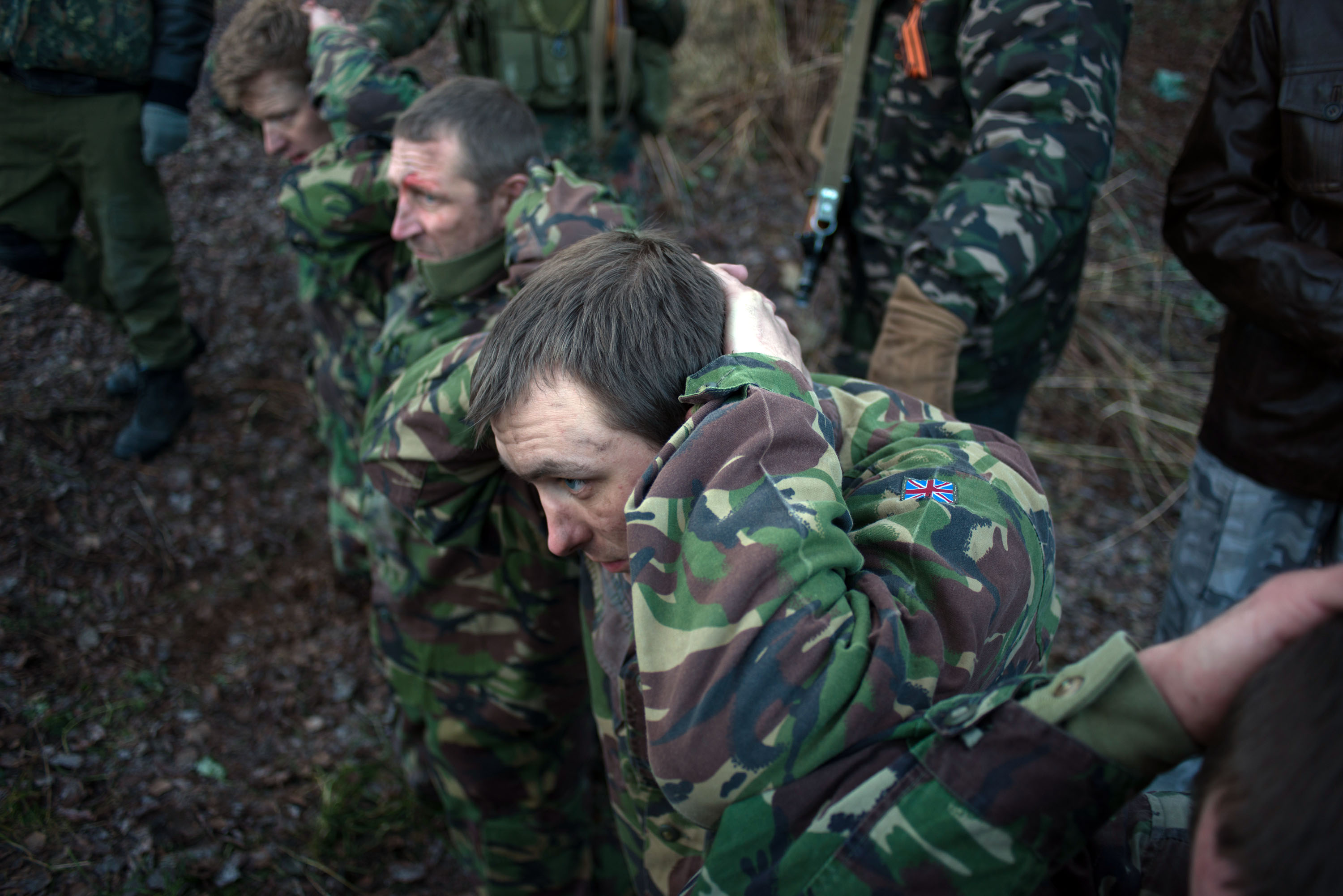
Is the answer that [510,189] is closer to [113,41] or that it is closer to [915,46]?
[915,46]

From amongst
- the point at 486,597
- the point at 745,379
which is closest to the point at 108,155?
the point at 486,597

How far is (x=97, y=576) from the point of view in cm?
320

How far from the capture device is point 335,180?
8.35 ft

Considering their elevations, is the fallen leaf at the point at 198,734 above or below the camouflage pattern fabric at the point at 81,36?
below

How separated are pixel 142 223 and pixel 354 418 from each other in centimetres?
143

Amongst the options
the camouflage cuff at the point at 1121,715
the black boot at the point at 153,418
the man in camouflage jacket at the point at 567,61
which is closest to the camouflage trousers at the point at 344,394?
the black boot at the point at 153,418

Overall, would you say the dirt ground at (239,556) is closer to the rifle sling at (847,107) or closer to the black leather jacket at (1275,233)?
the black leather jacket at (1275,233)

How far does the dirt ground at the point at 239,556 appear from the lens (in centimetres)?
254

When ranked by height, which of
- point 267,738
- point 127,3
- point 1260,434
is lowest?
point 267,738

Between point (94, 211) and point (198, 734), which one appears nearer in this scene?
point (198, 734)

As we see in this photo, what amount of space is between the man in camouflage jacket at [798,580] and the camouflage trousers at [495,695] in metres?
0.75

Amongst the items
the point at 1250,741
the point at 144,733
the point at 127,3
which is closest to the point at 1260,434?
the point at 1250,741

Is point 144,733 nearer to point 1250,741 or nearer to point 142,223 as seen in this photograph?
point 142,223

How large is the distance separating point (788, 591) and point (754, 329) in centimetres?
50
